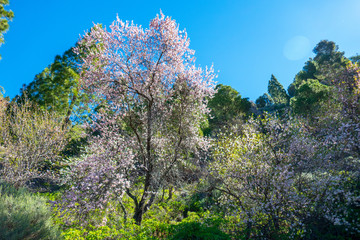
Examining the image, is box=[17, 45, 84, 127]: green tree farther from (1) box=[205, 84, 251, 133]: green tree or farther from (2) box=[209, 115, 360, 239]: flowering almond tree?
(1) box=[205, 84, 251, 133]: green tree

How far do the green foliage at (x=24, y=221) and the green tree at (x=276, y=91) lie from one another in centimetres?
4884

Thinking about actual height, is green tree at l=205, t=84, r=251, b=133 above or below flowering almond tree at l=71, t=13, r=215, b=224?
above

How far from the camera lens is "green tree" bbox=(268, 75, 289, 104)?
45906mm

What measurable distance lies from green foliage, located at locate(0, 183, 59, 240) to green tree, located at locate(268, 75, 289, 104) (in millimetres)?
48841

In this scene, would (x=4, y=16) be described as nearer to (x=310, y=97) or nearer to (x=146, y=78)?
(x=146, y=78)

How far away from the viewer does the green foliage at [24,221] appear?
4.22 meters

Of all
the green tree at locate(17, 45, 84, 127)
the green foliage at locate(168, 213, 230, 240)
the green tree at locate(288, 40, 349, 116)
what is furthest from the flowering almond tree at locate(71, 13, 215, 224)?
the green tree at locate(288, 40, 349, 116)

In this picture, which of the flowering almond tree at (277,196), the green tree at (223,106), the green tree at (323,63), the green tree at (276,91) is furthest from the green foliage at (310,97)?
the green tree at (276,91)

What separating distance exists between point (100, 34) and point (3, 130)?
1057 cm

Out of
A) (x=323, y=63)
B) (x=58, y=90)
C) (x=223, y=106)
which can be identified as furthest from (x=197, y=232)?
(x=323, y=63)

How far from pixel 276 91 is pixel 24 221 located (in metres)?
51.2

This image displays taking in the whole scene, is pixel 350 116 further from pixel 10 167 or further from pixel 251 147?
pixel 10 167

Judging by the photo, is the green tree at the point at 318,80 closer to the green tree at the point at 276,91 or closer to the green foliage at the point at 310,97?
the green foliage at the point at 310,97

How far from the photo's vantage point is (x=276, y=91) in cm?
4722
